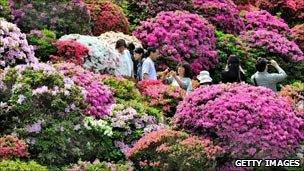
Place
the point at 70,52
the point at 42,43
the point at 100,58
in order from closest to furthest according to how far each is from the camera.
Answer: the point at 70,52 → the point at 42,43 → the point at 100,58

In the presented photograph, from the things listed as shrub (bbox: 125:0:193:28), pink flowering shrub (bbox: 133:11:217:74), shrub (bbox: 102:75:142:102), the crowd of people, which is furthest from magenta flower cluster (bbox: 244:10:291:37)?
shrub (bbox: 102:75:142:102)

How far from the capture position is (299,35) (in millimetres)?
24516

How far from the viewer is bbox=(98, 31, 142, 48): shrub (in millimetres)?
19484

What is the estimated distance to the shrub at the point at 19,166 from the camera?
428 inches

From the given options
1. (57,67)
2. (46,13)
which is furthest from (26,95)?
(46,13)

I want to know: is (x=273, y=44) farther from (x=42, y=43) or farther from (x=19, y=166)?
(x=19, y=166)

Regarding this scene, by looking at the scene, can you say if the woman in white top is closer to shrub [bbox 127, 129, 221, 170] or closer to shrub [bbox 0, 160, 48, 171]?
shrub [bbox 127, 129, 221, 170]

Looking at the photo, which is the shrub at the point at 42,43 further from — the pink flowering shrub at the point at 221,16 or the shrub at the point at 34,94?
the pink flowering shrub at the point at 221,16

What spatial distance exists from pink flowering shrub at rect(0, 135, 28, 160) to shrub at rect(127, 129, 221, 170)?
151 centimetres

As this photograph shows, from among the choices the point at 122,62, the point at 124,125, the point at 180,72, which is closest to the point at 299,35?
the point at 122,62

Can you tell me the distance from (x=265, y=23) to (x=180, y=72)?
8940 millimetres

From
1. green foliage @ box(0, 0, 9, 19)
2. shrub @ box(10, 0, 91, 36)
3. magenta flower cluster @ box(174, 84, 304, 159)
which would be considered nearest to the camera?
magenta flower cluster @ box(174, 84, 304, 159)

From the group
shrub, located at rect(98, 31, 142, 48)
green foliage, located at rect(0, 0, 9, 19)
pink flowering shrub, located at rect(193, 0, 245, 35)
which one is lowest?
pink flowering shrub, located at rect(193, 0, 245, 35)

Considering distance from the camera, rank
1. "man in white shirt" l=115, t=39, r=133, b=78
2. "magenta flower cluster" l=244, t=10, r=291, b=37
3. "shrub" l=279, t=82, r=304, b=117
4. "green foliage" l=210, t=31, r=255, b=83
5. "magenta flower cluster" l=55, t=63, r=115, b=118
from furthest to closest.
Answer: "magenta flower cluster" l=244, t=10, r=291, b=37 < "green foliage" l=210, t=31, r=255, b=83 < "man in white shirt" l=115, t=39, r=133, b=78 < "shrub" l=279, t=82, r=304, b=117 < "magenta flower cluster" l=55, t=63, r=115, b=118
